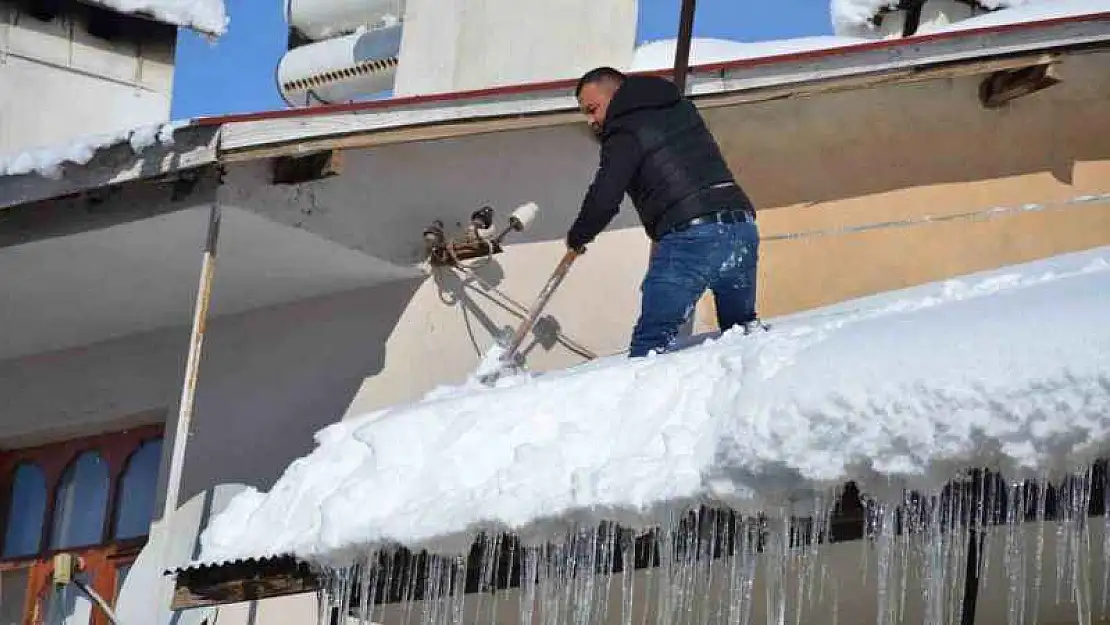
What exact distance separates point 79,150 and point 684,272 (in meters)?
2.67

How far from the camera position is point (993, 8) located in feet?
44.7

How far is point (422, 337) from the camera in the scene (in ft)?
26.8

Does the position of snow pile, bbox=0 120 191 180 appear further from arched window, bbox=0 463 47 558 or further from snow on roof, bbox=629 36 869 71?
snow on roof, bbox=629 36 869 71

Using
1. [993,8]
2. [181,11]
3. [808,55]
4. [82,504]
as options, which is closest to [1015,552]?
[808,55]

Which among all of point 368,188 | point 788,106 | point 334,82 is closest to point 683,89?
point 788,106

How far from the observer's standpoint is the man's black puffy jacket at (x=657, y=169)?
617cm

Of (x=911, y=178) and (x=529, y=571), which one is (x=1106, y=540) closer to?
(x=529, y=571)

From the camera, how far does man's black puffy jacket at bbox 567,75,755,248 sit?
6.17 m

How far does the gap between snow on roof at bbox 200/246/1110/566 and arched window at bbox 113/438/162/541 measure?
3.06 meters

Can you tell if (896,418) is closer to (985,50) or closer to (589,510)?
(589,510)

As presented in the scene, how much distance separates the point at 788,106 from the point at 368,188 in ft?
6.86

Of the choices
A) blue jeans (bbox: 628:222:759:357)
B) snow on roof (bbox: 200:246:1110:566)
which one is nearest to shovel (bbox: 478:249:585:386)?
blue jeans (bbox: 628:222:759:357)

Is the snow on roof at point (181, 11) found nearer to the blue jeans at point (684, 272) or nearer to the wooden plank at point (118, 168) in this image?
the wooden plank at point (118, 168)

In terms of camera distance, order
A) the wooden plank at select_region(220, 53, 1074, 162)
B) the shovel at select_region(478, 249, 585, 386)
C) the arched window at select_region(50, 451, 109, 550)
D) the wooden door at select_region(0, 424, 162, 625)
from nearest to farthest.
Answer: the shovel at select_region(478, 249, 585, 386)
the wooden plank at select_region(220, 53, 1074, 162)
the wooden door at select_region(0, 424, 162, 625)
the arched window at select_region(50, 451, 109, 550)
